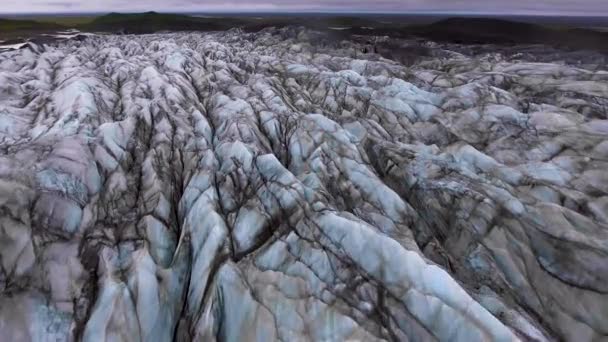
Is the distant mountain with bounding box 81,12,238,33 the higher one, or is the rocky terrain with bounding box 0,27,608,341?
the distant mountain with bounding box 81,12,238,33

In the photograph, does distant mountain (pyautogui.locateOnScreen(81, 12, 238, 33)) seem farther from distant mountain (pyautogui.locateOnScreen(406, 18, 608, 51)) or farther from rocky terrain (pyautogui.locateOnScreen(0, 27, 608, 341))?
rocky terrain (pyautogui.locateOnScreen(0, 27, 608, 341))

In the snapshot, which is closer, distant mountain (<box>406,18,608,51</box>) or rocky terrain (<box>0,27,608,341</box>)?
rocky terrain (<box>0,27,608,341</box>)

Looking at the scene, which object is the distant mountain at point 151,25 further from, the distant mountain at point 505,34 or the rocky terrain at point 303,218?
the rocky terrain at point 303,218

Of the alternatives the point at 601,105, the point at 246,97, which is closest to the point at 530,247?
the point at 601,105

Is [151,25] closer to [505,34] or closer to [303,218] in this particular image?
[505,34]

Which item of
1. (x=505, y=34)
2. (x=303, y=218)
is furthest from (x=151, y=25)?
(x=303, y=218)

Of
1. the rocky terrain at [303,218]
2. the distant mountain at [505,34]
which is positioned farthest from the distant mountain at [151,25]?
the rocky terrain at [303,218]

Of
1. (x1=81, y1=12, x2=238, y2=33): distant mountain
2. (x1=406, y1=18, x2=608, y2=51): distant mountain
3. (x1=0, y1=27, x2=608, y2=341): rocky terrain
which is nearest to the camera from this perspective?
(x1=0, y1=27, x2=608, y2=341): rocky terrain

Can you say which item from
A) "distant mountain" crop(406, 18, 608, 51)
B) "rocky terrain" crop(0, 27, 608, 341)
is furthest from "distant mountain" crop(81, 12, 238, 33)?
"rocky terrain" crop(0, 27, 608, 341)

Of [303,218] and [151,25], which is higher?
[151,25]
